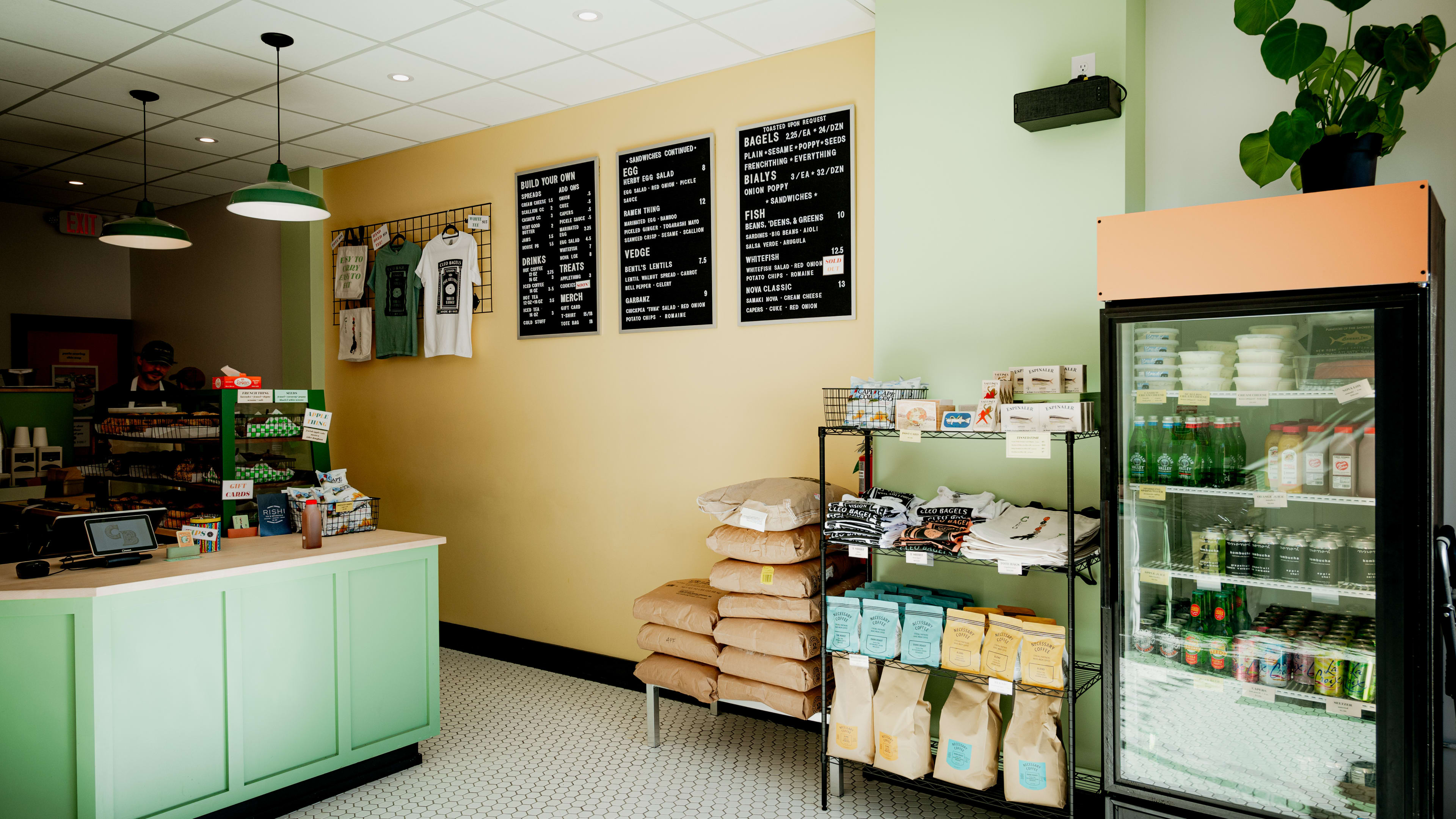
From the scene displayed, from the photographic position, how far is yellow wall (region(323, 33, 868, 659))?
4023 mm

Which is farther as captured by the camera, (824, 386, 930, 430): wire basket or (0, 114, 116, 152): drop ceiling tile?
(0, 114, 116, 152): drop ceiling tile

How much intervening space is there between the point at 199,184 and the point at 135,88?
225 cm

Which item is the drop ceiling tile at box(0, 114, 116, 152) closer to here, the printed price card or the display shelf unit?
the display shelf unit

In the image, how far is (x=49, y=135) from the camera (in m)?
5.25

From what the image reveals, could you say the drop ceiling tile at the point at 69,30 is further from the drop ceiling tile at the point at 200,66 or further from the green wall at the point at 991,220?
the green wall at the point at 991,220

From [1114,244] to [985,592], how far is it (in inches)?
58.9

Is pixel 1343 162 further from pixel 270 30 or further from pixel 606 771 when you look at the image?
pixel 270 30

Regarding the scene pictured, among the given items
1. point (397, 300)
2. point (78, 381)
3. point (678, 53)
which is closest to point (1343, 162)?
point (678, 53)

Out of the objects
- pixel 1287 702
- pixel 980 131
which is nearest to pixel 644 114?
pixel 980 131

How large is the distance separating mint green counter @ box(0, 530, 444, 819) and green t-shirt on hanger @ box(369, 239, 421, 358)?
2.10 m

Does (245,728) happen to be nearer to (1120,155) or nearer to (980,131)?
(980,131)

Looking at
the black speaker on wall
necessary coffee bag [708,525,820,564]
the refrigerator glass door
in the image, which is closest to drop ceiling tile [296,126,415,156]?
necessary coffee bag [708,525,820,564]

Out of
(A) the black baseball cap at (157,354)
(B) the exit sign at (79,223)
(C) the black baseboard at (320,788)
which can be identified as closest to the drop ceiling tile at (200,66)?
(A) the black baseball cap at (157,354)

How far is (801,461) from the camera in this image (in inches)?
158
